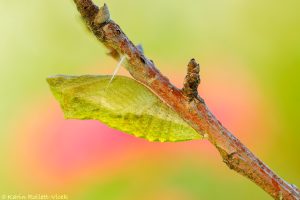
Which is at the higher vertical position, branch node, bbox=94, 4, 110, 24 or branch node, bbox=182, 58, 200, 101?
branch node, bbox=94, 4, 110, 24

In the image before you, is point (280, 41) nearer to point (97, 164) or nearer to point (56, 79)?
point (97, 164)

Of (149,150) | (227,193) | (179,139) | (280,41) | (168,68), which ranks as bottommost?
(179,139)

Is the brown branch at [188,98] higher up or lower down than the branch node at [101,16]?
lower down

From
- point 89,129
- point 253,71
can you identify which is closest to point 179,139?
point 89,129

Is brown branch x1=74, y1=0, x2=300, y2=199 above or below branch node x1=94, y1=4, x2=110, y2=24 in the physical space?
below

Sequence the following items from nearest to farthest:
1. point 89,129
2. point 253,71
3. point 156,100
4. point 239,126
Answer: point 156,100 → point 89,129 → point 239,126 → point 253,71
